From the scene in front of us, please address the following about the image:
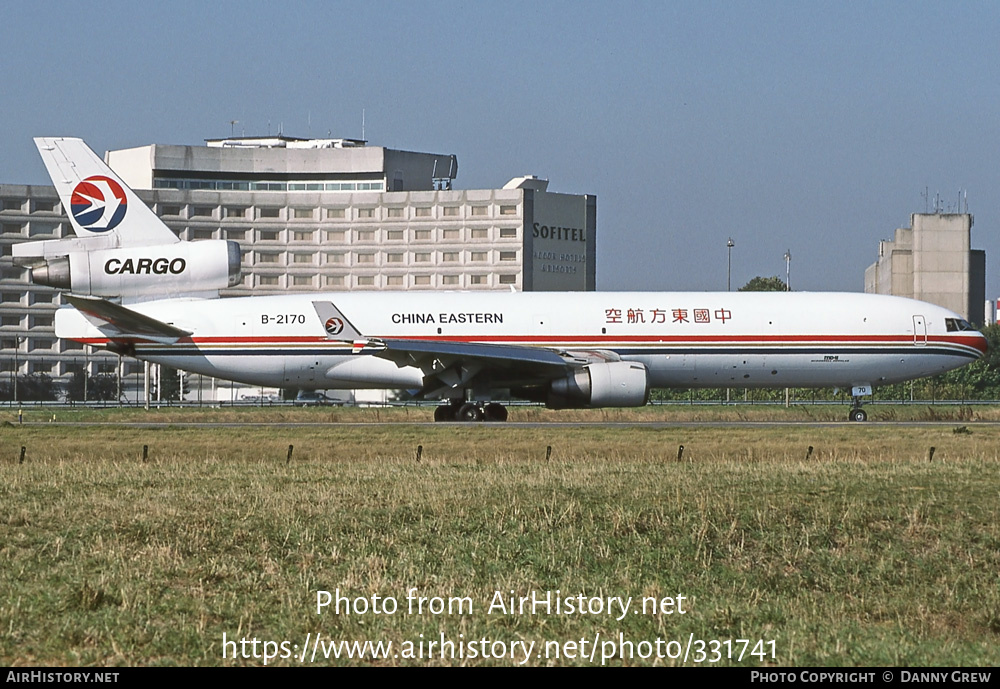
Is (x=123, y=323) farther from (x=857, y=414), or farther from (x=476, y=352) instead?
(x=857, y=414)

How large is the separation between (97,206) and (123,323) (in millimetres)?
4894

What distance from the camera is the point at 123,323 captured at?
150 ft

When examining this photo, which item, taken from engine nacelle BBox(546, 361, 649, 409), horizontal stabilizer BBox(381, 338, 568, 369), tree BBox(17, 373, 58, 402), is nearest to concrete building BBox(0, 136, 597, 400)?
tree BBox(17, 373, 58, 402)

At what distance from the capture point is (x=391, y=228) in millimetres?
150375

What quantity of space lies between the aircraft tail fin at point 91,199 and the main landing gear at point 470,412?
41.9ft

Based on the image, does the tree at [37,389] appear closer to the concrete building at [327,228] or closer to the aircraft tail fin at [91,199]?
the concrete building at [327,228]

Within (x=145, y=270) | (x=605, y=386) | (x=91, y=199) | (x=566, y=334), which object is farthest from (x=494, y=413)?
(x=91, y=199)

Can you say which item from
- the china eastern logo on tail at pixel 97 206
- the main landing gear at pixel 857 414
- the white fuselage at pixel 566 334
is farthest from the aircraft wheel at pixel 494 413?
the china eastern logo on tail at pixel 97 206

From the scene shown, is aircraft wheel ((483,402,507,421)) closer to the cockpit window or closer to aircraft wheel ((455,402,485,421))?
aircraft wheel ((455,402,485,421))

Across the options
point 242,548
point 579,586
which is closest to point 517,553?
point 579,586

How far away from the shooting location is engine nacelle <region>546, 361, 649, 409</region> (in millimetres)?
43469

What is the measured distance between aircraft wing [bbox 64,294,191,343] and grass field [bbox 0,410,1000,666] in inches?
681

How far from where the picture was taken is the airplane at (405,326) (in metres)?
46.4
